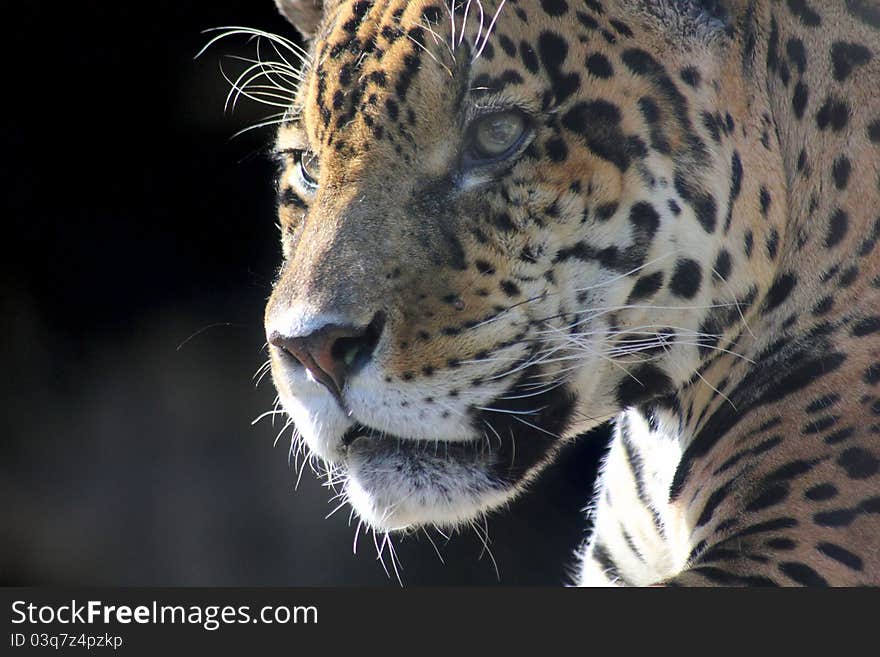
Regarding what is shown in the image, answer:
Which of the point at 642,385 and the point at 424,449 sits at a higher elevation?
the point at 642,385

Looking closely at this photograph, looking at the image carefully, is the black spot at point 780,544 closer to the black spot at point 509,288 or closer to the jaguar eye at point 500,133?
the black spot at point 509,288

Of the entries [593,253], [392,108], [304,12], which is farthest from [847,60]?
[304,12]

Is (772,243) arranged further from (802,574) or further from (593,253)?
(802,574)

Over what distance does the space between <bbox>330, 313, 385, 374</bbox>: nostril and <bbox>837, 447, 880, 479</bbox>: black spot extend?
0.98 m

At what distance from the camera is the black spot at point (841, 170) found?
270 cm

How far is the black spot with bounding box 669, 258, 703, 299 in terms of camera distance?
8.89ft

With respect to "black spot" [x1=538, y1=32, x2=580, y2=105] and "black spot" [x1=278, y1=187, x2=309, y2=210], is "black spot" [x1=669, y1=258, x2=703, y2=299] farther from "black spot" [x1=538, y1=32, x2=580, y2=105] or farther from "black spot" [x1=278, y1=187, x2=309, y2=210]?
"black spot" [x1=278, y1=187, x2=309, y2=210]

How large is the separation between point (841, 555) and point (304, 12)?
215 cm

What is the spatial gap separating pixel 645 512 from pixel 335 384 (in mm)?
1110

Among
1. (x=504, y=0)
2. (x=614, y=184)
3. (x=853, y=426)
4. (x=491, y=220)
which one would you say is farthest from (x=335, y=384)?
(x=853, y=426)

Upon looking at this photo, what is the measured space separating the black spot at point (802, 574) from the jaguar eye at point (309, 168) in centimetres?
137

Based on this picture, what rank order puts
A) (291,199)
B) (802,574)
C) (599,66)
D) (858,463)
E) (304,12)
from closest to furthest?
1. (802,574)
2. (858,463)
3. (599,66)
4. (291,199)
5. (304,12)

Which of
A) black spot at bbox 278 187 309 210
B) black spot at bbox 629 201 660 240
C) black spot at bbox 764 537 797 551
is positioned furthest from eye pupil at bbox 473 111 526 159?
black spot at bbox 764 537 797 551

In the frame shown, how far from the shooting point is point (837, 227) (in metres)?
2.71
